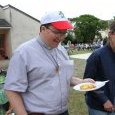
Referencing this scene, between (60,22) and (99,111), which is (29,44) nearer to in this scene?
(60,22)

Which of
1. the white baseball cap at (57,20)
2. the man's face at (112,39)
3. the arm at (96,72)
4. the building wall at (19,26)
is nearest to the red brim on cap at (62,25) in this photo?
the white baseball cap at (57,20)

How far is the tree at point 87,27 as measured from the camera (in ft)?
296

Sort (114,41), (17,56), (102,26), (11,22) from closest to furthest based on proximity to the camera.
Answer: (17,56) → (114,41) → (11,22) → (102,26)

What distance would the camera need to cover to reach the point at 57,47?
3121 mm

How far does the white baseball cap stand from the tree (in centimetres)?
8551

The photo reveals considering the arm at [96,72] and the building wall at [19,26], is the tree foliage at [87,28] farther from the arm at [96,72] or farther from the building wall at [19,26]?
the arm at [96,72]

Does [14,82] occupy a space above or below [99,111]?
Answer: above

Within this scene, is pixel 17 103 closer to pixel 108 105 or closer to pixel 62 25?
pixel 62 25

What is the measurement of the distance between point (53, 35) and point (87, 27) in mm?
93022

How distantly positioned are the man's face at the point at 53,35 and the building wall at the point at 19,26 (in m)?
25.4

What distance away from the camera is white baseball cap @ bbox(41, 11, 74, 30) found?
2883 millimetres

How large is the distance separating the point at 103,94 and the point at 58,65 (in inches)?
31.8

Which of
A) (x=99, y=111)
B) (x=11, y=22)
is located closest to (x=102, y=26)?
(x=11, y=22)

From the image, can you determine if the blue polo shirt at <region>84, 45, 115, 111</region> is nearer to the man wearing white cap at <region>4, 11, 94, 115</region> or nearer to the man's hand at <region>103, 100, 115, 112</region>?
the man's hand at <region>103, 100, 115, 112</region>
